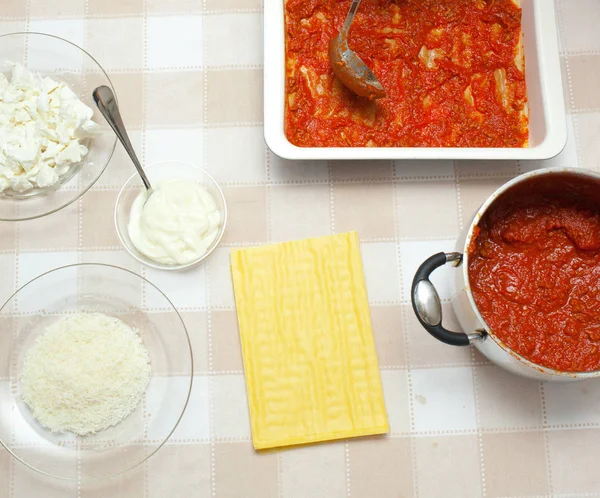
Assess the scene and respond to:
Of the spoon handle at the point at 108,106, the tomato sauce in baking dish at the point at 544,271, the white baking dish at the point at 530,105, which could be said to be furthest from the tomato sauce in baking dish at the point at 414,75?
the spoon handle at the point at 108,106

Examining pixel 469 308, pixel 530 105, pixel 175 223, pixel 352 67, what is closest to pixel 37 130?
pixel 175 223

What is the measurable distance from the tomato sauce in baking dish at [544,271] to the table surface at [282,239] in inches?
4.1

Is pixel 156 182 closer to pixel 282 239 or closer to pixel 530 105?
pixel 282 239

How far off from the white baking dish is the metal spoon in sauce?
11 cm

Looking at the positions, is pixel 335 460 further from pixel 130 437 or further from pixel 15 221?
pixel 15 221

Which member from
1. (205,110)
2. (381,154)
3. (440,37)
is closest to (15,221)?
(205,110)

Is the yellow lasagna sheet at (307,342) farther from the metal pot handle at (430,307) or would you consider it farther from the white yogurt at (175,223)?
the metal pot handle at (430,307)

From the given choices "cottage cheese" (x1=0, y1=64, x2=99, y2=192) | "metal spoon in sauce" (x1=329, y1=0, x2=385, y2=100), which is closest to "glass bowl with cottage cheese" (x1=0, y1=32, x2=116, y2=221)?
"cottage cheese" (x1=0, y1=64, x2=99, y2=192)

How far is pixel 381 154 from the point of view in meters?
1.19

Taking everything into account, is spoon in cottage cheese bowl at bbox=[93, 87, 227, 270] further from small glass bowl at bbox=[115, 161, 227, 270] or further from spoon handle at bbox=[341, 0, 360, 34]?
spoon handle at bbox=[341, 0, 360, 34]

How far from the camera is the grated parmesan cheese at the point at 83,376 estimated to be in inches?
46.4

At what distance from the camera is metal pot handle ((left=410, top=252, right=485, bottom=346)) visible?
1.00m

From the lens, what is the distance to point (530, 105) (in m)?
1.27

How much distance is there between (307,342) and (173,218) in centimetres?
38
